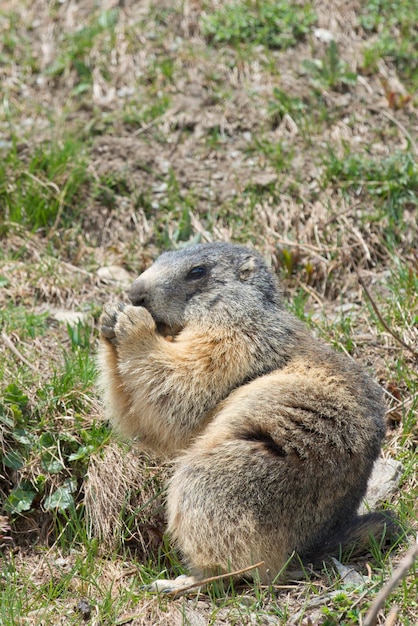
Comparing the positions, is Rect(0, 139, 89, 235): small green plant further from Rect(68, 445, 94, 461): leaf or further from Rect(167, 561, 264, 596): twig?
Rect(167, 561, 264, 596): twig

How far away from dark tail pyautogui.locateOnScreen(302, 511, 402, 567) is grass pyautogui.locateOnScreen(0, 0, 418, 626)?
116 mm

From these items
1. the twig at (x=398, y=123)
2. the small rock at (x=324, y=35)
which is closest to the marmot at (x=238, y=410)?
the twig at (x=398, y=123)

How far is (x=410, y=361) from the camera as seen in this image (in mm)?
8008

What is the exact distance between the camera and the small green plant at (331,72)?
10.8 metres

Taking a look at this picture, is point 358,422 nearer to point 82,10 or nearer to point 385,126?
point 385,126

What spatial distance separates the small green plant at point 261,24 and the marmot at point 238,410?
17.5 ft

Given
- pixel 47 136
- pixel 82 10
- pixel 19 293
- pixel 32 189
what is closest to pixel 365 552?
pixel 19 293

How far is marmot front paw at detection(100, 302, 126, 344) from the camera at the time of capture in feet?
20.7

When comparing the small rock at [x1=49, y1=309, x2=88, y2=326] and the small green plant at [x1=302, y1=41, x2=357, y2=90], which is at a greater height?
the small green plant at [x1=302, y1=41, x2=357, y2=90]

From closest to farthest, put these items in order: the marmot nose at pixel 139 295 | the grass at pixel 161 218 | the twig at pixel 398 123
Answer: the grass at pixel 161 218 → the marmot nose at pixel 139 295 → the twig at pixel 398 123

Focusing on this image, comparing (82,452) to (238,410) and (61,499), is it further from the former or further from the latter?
(238,410)

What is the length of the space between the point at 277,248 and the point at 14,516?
4.17m

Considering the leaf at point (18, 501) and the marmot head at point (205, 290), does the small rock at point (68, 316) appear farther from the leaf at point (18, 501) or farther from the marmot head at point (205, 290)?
the leaf at point (18, 501)

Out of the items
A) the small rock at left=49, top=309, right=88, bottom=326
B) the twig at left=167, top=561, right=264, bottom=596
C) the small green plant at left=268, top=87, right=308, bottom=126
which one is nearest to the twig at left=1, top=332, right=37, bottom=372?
the small rock at left=49, top=309, right=88, bottom=326
